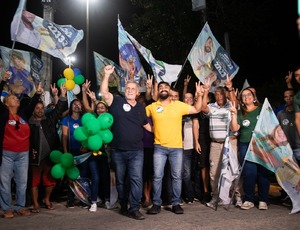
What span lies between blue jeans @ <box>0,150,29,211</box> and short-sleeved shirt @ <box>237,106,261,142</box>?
3.72 metres

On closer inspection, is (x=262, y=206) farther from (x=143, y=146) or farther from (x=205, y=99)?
(x=143, y=146)

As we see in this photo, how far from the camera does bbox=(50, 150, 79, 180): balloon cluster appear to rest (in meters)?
6.61

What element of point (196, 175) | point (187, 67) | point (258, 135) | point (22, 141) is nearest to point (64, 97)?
point (22, 141)

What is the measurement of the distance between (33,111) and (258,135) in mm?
3956

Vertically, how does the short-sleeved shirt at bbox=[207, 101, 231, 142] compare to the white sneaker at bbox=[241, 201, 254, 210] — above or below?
above

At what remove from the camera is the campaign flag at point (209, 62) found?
861 centimetres

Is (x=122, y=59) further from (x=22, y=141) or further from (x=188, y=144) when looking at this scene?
(x=22, y=141)

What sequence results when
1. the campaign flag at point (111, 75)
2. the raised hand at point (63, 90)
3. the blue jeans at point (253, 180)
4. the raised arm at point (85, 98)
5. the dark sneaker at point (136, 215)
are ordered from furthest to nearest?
Result: 1. the campaign flag at point (111, 75)
2. the raised arm at point (85, 98)
3. the raised hand at point (63, 90)
4. the blue jeans at point (253, 180)
5. the dark sneaker at point (136, 215)

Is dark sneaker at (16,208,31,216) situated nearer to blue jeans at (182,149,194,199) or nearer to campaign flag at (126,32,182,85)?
blue jeans at (182,149,194,199)

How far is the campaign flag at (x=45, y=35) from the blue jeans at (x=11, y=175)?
2.11 m

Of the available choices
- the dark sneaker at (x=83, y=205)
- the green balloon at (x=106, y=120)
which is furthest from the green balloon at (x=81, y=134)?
the dark sneaker at (x=83, y=205)

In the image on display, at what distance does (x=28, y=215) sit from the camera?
6.33 meters

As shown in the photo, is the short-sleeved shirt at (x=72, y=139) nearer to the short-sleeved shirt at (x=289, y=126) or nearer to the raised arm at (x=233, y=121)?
the raised arm at (x=233, y=121)

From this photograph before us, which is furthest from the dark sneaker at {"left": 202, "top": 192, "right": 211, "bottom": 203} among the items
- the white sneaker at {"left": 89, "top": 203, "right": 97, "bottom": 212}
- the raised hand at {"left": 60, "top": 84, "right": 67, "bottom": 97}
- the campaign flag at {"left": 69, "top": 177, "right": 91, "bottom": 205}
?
the raised hand at {"left": 60, "top": 84, "right": 67, "bottom": 97}
